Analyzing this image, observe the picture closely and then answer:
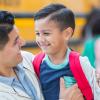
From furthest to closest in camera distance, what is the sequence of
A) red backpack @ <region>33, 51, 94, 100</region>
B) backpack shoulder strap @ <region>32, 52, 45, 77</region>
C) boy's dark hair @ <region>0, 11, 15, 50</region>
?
1. backpack shoulder strap @ <region>32, 52, 45, 77</region>
2. red backpack @ <region>33, 51, 94, 100</region>
3. boy's dark hair @ <region>0, 11, 15, 50</region>

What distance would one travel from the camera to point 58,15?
9.57 feet

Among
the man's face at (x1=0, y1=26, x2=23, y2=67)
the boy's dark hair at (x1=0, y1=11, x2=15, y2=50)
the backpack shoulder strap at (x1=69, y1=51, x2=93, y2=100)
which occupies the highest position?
the boy's dark hair at (x1=0, y1=11, x2=15, y2=50)

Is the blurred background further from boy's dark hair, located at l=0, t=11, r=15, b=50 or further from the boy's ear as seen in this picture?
boy's dark hair, located at l=0, t=11, r=15, b=50

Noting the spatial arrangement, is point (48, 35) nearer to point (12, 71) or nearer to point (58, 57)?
point (58, 57)

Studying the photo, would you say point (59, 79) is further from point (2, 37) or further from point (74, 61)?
point (2, 37)

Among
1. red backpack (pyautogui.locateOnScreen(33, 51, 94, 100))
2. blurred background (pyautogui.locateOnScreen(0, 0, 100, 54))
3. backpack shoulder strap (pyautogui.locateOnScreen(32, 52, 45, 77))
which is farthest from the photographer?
blurred background (pyautogui.locateOnScreen(0, 0, 100, 54))

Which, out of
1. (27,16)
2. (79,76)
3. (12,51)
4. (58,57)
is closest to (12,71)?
(12,51)

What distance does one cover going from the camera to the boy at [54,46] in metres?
2.88

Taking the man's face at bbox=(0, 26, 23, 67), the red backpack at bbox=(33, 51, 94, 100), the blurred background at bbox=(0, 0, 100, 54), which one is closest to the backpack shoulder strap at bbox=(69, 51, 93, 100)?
the red backpack at bbox=(33, 51, 94, 100)

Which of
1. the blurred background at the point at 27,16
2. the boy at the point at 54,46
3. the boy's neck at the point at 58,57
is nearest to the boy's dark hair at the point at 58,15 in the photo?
the boy at the point at 54,46

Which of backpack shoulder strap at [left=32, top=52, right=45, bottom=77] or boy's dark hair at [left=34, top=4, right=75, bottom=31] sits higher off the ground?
boy's dark hair at [left=34, top=4, right=75, bottom=31]

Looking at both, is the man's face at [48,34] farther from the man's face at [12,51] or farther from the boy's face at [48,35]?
the man's face at [12,51]

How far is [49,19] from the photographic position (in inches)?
114

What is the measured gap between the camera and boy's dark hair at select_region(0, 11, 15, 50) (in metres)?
2.75
